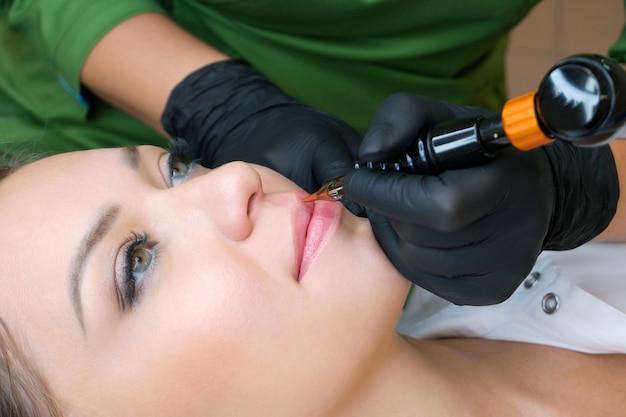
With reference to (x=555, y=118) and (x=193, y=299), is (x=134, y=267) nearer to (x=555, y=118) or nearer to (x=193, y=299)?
(x=193, y=299)

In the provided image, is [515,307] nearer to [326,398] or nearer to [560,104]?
[326,398]

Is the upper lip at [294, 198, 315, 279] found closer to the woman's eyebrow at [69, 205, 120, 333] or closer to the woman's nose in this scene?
the woman's nose

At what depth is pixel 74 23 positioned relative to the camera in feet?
3.80

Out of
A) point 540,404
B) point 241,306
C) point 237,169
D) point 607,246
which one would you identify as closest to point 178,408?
point 241,306

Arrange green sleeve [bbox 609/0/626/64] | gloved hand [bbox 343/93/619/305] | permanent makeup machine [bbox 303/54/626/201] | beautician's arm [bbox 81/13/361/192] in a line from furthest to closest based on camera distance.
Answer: beautician's arm [bbox 81/13/361/192] < green sleeve [bbox 609/0/626/64] < gloved hand [bbox 343/93/619/305] < permanent makeup machine [bbox 303/54/626/201]

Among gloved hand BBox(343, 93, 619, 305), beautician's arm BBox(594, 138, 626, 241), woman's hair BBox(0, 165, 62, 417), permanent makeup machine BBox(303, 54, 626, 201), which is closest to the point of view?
permanent makeup machine BBox(303, 54, 626, 201)

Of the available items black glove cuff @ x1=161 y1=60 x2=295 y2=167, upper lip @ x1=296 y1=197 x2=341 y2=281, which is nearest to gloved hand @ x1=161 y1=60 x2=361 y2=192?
black glove cuff @ x1=161 y1=60 x2=295 y2=167

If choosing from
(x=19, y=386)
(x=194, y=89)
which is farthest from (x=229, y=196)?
(x=194, y=89)

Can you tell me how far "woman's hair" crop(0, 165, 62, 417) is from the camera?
75 centimetres

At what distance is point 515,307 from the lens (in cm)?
101

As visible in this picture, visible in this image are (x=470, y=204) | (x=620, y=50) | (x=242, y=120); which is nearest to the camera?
(x=470, y=204)

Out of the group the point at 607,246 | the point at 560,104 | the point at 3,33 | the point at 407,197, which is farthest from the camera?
the point at 3,33

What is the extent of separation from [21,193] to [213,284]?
11.8 inches

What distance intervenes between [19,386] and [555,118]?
2.23ft
